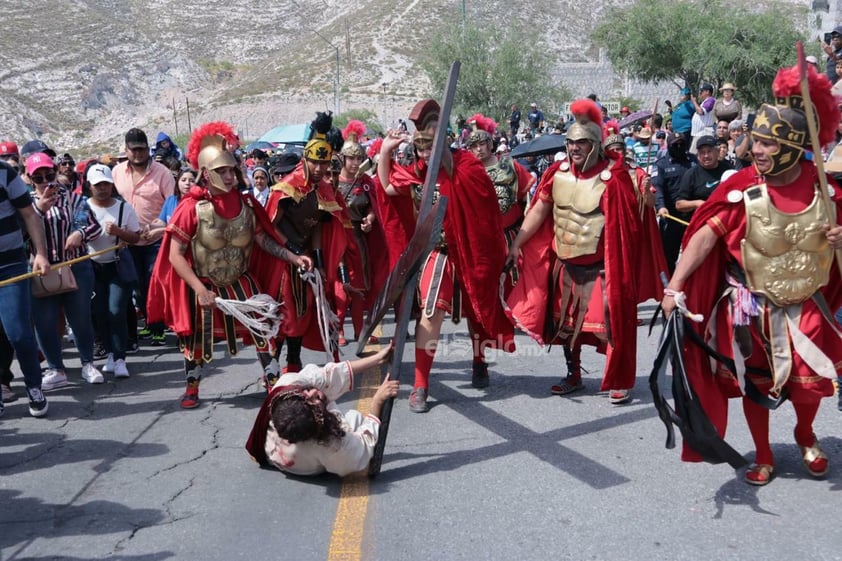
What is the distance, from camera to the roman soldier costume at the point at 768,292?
438 cm

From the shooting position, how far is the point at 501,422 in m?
5.84

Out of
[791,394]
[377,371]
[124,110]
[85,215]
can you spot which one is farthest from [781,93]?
[124,110]

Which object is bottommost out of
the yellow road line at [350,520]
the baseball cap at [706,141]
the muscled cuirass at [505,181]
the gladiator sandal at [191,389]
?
the gladiator sandal at [191,389]

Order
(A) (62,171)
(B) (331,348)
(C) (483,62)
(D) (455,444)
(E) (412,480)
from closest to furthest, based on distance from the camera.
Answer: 1. (E) (412,480)
2. (D) (455,444)
3. (B) (331,348)
4. (A) (62,171)
5. (C) (483,62)

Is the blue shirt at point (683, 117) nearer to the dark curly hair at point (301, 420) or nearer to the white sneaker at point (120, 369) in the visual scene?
the white sneaker at point (120, 369)

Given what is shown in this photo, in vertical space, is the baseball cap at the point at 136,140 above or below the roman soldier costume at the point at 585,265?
above

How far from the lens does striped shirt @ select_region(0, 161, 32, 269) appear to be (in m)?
6.05

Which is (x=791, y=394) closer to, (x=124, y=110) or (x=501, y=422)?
(x=501, y=422)

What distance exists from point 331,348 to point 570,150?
2.30 metres

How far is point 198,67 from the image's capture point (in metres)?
99.2

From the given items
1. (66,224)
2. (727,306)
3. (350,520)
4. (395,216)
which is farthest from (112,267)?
(727,306)

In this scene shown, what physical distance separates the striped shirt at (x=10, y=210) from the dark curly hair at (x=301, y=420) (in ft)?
8.98

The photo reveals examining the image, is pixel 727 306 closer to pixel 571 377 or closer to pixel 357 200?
pixel 571 377

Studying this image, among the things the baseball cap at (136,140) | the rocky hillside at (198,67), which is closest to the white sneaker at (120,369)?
the baseball cap at (136,140)
